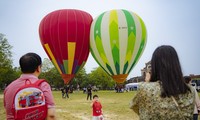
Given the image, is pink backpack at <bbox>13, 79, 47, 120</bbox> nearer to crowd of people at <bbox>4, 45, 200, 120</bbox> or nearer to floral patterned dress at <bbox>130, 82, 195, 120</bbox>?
crowd of people at <bbox>4, 45, 200, 120</bbox>

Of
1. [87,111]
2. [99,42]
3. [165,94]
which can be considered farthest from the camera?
[99,42]

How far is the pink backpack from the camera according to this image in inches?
97.9

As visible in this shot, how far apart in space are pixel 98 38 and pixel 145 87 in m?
14.2

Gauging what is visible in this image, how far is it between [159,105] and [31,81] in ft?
4.08

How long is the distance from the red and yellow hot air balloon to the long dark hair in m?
14.4

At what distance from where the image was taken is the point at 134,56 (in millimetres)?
16344

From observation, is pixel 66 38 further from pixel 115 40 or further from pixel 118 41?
pixel 118 41

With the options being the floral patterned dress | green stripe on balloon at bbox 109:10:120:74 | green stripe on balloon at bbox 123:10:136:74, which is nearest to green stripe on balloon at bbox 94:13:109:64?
green stripe on balloon at bbox 109:10:120:74

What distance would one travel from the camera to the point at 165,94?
2.30 metres

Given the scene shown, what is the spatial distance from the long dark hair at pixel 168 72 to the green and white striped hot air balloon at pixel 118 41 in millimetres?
13474

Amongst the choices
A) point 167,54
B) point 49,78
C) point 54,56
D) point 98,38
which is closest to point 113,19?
point 98,38

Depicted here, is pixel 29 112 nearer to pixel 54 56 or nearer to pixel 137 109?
pixel 137 109

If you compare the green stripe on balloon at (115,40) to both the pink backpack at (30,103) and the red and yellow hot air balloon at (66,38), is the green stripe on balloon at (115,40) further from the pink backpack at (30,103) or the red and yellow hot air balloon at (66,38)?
the pink backpack at (30,103)

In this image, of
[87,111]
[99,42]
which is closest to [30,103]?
[87,111]
